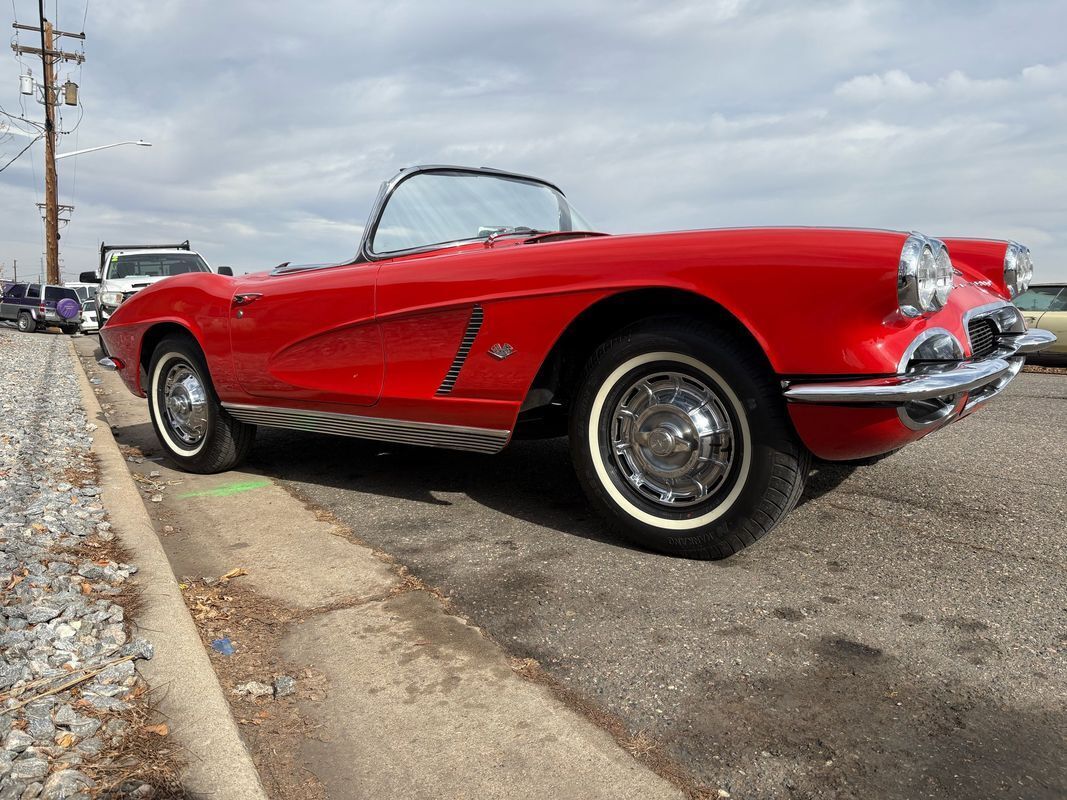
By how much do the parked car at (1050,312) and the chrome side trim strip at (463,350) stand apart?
38.2 ft

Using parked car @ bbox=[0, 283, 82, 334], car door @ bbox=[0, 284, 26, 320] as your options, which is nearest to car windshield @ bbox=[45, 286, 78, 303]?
parked car @ bbox=[0, 283, 82, 334]

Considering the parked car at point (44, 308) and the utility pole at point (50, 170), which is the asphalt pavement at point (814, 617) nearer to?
the parked car at point (44, 308)

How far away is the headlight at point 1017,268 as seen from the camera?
132 inches

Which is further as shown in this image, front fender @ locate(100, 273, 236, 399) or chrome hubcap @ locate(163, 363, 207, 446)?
chrome hubcap @ locate(163, 363, 207, 446)

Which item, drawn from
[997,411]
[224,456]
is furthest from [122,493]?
[997,411]

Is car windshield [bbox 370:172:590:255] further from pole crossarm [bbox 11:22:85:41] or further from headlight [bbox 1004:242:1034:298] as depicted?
pole crossarm [bbox 11:22:85:41]

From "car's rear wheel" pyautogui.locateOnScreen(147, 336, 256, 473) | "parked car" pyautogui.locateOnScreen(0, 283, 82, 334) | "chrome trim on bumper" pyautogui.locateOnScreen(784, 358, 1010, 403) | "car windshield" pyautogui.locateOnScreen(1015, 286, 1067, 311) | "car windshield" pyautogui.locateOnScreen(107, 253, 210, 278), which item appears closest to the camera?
"chrome trim on bumper" pyautogui.locateOnScreen(784, 358, 1010, 403)

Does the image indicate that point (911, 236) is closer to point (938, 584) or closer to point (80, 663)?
point (938, 584)

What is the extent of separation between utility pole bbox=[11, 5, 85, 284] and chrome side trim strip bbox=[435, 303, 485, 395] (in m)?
28.2

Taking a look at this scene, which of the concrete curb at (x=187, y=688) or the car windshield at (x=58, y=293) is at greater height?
the car windshield at (x=58, y=293)

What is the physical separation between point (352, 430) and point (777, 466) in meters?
1.98

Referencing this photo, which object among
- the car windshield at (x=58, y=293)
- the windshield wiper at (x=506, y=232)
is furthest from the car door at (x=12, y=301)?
the windshield wiper at (x=506, y=232)

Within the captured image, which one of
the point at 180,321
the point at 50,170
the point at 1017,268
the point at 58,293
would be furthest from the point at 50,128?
the point at 1017,268

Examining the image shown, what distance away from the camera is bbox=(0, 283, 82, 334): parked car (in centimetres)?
2456
